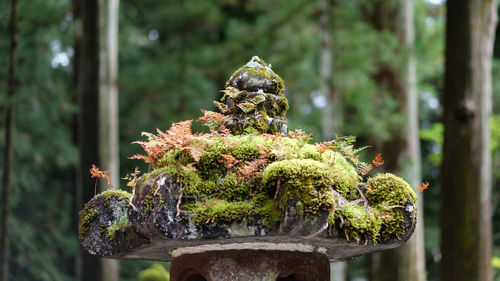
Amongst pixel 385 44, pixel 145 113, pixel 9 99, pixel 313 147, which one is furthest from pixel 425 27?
pixel 313 147

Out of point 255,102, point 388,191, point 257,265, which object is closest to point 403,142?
point 255,102

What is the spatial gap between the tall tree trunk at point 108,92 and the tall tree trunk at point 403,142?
13.4ft

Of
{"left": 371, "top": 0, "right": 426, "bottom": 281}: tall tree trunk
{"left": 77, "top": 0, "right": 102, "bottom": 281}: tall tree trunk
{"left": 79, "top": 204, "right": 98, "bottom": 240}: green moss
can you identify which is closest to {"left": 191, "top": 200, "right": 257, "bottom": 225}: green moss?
{"left": 79, "top": 204, "right": 98, "bottom": 240}: green moss

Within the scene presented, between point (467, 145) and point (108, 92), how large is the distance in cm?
494

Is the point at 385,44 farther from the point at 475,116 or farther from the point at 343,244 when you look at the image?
the point at 343,244

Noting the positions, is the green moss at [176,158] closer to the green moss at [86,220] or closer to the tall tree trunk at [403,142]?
the green moss at [86,220]

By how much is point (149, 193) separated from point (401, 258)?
6943 mm

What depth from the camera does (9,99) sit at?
8086 millimetres

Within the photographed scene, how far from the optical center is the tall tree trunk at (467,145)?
6.91 meters

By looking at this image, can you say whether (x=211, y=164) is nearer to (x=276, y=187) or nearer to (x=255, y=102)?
(x=276, y=187)

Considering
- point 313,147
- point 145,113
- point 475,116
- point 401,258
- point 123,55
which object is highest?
point 123,55

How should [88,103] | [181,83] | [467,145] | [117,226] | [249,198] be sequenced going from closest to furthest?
[249,198]
[117,226]
[467,145]
[88,103]
[181,83]

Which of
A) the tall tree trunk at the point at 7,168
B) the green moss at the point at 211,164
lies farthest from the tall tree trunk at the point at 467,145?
the tall tree trunk at the point at 7,168

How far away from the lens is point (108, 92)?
27.6ft
